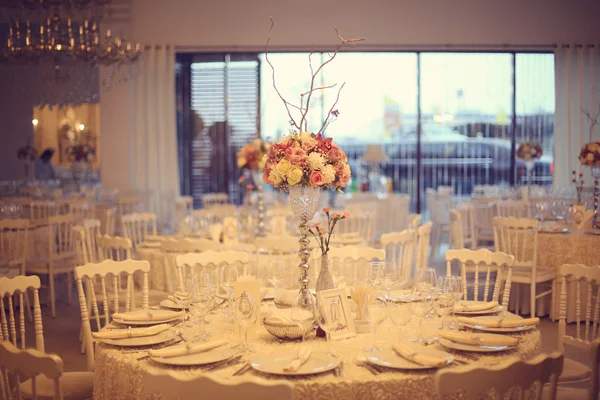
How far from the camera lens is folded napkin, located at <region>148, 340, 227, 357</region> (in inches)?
101

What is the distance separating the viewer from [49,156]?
36.8 feet

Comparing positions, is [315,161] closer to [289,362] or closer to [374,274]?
[374,274]

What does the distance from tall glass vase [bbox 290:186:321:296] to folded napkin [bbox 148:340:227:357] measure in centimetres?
62

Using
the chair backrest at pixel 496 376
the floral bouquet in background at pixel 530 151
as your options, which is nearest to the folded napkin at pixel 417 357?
the chair backrest at pixel 496 376

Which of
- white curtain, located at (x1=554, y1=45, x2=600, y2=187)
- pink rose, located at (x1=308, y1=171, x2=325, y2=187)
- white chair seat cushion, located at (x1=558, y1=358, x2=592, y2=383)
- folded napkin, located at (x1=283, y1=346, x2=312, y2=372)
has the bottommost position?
white chair seat cushion, located at (x1=558, y1=358, x2=592, y2=383)

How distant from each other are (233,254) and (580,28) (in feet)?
27.2

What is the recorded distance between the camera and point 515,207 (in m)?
8.47

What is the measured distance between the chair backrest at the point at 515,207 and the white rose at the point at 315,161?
18.6ft

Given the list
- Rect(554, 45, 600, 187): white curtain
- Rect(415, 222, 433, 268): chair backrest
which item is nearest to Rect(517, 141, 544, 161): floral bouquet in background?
Rect(554, 45, 600, 187): white curtain

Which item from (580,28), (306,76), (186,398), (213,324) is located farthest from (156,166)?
(186,398)

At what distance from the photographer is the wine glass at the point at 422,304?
2764 millimetres

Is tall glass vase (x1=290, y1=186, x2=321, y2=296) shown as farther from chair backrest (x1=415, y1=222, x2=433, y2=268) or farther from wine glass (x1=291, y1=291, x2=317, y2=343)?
chair backrest (x1=415, y1=222, x2=433, y2=268)

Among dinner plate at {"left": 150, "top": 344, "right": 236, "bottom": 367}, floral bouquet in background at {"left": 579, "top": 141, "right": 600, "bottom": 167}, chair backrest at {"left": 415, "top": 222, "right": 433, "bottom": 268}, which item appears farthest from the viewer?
floral bouquet in background at {"left": 579, "top": 141, "right": 600, "bottom": 167}

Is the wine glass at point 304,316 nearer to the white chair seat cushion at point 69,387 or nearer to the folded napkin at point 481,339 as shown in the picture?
the folded napkin at point 481,339
